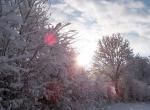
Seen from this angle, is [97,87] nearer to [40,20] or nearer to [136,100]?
[40,20]

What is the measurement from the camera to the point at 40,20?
25.1 ft

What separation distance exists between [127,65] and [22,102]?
3574 cm

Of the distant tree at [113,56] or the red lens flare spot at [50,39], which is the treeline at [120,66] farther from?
the red lens flare spot at [50,39]

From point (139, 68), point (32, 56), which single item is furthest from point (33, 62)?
point (139, 68)

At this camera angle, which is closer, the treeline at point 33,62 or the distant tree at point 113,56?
the treeline at point 33,62

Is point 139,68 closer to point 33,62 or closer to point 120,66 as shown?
point 120,66

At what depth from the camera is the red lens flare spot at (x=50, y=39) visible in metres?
6.44

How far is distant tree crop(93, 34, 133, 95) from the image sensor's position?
4000 cm

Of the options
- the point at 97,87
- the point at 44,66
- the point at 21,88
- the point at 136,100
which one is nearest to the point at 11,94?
the point at 21,88

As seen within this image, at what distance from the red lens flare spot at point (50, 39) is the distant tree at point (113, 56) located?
32865 millimetres

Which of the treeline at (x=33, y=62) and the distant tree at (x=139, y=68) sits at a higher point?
the distant tree at (x=139, y=68)

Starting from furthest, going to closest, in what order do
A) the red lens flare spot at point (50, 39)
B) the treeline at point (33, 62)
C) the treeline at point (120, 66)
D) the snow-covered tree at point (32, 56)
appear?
1. the treeline at point (120, 66)
2. the red lens flare spot at point (50, 39)
3. the snow-covered tree at point (32, 56)
4. the treeline at point (33, 62)

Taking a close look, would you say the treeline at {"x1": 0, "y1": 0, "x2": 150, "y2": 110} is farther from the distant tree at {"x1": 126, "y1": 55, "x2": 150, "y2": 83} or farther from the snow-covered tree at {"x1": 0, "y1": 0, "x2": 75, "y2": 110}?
the distant tree at {"x1": 126, "y1": 55, "x2": 150, "y2": 83}

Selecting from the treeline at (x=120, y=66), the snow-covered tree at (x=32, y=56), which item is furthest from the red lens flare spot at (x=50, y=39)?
the treeline at (x=120, y=66)
